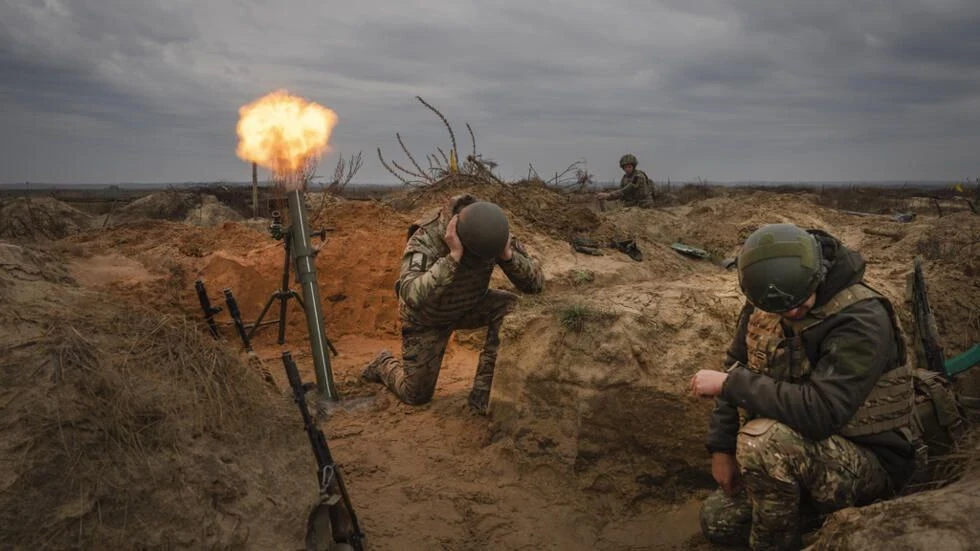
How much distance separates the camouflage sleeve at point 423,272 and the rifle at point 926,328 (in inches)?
118

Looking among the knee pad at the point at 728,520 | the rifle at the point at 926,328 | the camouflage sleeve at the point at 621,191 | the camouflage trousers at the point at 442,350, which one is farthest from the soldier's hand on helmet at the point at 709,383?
the camouflage sleeve at the point at 621,191

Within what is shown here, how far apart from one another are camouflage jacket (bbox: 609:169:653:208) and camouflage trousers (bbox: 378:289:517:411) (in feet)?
32.5

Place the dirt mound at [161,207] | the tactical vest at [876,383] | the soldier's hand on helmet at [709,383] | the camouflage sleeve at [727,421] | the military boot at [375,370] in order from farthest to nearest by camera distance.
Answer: the dirt mound at [161,207] < the military boot at [375,370] < the camouflage sleeve at [727,421] < the soldier's hand on helmet at [709,383] < the tactical vest at [876,383]

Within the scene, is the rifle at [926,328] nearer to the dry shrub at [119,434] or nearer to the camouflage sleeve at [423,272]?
the camouflage sleeve at [423,272]

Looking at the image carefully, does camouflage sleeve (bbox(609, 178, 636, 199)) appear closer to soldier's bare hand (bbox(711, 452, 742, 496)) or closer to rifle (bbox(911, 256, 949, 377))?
rifle (bbox(911, 256, 949, 377))

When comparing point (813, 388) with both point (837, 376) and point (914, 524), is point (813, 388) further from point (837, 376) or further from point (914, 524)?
point (914, 524)

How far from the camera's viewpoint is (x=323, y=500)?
3.13 meters

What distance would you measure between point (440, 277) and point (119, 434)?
2.66m

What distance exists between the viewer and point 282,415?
11.0 feet

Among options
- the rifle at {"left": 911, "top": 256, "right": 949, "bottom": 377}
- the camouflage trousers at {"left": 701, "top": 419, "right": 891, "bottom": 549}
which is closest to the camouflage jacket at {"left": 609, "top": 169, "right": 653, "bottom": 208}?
the rifle at {"left": 911, "top": 256, "right": 949, "bottom": 377}

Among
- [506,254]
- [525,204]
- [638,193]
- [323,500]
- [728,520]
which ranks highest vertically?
[638,193]

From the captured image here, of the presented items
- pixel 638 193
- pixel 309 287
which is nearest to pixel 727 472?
pixel 309 287

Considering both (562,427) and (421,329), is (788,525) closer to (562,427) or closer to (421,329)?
(562,427)

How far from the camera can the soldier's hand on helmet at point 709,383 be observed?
9.86 ft
